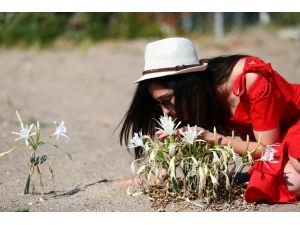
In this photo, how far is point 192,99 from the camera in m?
3.06

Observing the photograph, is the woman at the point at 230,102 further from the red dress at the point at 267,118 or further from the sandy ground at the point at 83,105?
the sandy ground at the point at 83,105

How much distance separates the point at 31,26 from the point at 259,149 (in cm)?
685

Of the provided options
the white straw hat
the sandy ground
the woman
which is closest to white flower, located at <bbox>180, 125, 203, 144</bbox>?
the woman

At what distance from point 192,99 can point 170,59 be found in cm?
23

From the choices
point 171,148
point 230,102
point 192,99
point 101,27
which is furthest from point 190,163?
point 101,27

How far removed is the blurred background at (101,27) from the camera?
30.5 ft

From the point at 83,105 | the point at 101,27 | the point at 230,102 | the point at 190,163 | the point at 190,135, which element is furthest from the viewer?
the point at 101,27

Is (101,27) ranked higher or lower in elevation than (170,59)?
higher

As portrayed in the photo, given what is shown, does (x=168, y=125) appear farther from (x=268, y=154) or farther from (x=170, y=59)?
(x=268, y=154)

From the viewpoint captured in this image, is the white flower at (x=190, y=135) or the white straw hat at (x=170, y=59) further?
the white straw hat at (x=170, y=59)

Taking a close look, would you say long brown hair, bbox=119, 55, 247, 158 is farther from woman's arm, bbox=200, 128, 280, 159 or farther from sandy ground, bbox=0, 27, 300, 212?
sandy ground, bbox=0, 27, 300, 212

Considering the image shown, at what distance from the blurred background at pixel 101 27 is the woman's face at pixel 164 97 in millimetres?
6339

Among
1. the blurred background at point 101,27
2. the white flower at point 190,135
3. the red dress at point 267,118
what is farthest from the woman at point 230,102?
the blurred background at point 101,27

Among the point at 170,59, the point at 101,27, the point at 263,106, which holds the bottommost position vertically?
the point at 263,106
